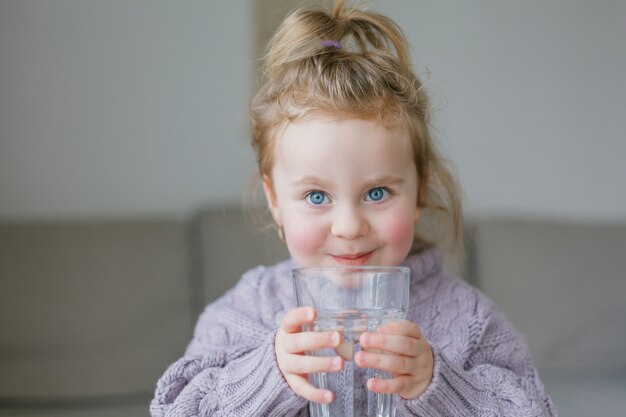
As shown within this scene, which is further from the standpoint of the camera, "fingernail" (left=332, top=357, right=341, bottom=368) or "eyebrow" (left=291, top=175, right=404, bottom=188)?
"eyebrow" (left=291, top=175, right=404, bottom=188)

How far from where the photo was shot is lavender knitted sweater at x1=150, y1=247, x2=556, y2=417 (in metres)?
0.99

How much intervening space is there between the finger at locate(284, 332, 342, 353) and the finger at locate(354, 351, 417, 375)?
0.10 ft

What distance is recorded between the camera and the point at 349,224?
1.04 metres

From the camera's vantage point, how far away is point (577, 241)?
6.28 ft

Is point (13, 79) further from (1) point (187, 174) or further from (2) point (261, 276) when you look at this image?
(2) point (261, 276)

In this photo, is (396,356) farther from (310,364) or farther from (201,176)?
(201,176)

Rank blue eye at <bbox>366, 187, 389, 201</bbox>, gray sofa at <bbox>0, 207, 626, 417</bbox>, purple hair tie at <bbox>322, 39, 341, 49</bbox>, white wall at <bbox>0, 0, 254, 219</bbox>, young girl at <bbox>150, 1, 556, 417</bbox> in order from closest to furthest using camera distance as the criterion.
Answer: young girl at <bbox>150, 1, 556, 417</bbox> → blue eye at <bbox>366, 187, 389, 201</bbox> → purple hair tie at <bbox>322, 39, 341, 49</bbox> → gray sofa at <bbox>0, 207, 626, 417</bbox> → white wall at <bbox>0, 0, 254, 219</bbox>

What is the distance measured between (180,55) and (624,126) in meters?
1.09

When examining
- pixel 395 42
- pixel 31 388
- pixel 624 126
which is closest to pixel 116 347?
pixel 31 388

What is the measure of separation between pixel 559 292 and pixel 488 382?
2.74ft

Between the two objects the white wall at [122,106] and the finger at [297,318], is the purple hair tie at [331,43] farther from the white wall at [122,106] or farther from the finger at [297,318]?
the white wall at [122,106]

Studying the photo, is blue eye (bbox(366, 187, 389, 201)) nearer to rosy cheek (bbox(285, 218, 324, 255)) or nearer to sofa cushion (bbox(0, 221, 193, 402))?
rosy cheek (bbox(285, 218, 324, 255))

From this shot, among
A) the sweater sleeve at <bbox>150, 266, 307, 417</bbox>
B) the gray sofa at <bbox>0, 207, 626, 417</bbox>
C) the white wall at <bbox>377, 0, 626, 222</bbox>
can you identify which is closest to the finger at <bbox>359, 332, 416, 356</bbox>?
the sweater sleeve at <bbox>150, 266, 307, 417</bbox>

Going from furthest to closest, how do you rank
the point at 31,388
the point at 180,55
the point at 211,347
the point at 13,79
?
the point at 180,55
the point at 13,79
the point at 31,388
the point at 211,347
